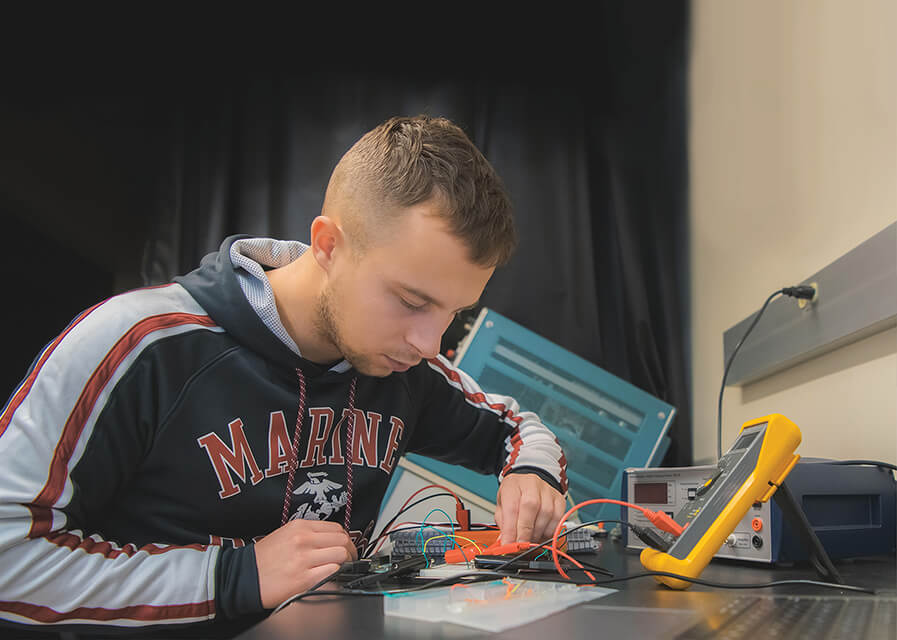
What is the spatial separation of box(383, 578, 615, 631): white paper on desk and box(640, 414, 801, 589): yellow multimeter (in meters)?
0.08

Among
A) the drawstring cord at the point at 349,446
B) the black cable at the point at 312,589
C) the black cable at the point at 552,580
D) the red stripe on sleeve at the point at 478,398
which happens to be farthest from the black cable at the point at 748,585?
the red stripe on sleeve at the point at 478,398

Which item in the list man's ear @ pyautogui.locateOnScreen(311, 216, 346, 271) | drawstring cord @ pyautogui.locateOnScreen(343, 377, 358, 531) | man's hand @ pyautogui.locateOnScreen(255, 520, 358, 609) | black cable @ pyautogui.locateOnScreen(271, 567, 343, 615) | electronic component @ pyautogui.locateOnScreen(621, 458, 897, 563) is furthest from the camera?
drawstring cord @ pyautogui.locateOnScreen(343, 377, 358, 531)

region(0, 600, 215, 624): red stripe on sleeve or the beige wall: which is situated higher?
the beige wall

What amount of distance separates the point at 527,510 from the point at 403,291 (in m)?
0.35

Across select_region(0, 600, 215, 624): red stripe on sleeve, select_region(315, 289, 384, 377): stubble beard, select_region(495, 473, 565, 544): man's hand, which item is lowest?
select_region(0, 600, 215, 624): red stripe on sleeve

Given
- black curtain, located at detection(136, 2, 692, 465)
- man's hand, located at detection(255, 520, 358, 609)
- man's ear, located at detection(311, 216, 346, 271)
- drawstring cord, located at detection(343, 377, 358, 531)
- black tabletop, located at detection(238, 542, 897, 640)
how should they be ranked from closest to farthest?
black tabletop, located at detection(238, 542, 897, 640), man's hand, located at detection(255, 520, 358, 609), man's ear, located at detection(311, 216, 346, 271), drawstring cord, located at detection(343, 377, 358, 531), black curtain, located at detection(136, 2, 692, 465)

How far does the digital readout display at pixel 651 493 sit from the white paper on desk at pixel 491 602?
47 centimetres

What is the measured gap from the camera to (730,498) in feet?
2.25

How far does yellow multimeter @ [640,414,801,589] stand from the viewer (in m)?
0.66

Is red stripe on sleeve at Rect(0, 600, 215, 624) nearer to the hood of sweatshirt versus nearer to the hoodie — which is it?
the hoodie

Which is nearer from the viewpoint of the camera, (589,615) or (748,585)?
(589,615)

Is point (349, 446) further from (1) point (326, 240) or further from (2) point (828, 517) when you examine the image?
(2) point (828, 517)

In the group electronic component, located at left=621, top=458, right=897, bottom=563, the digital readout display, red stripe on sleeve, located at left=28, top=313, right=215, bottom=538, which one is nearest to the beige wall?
electronic component, located at left=621, top=458, right=897, bottom=563

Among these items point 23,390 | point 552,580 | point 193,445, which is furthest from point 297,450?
point 552,580
